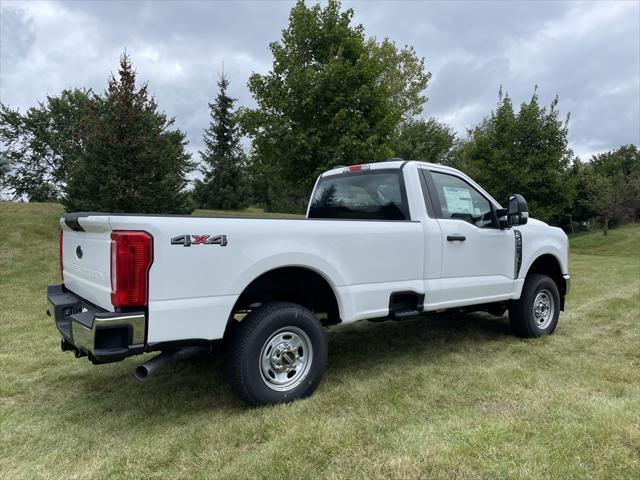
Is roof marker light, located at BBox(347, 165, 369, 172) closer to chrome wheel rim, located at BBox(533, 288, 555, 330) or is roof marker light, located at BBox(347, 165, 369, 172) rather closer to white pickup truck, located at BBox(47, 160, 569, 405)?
white pickup truck, located at BBox(47, 160, 569, 405)

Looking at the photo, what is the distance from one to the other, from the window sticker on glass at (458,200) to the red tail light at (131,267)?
3.08 meters

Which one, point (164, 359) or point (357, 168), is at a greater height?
point (357, 168)

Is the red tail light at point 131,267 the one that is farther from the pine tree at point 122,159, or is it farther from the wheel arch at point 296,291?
the pine tree at point 122,159

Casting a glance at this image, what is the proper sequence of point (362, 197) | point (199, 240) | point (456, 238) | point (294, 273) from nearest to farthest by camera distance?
point (199, 240), point (294, 273), point (456, 238), point (362, 197)

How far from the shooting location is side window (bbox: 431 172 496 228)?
489cm

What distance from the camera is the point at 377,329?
6277 mm

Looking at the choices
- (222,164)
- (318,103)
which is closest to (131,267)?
(318,103)

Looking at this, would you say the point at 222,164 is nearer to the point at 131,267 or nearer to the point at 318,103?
the point at 318,103

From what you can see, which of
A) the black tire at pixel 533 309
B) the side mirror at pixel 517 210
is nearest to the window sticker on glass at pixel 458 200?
the side mirror at pixel 517 210

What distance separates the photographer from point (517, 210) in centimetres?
507

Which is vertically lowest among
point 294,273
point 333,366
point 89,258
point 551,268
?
point 333,366

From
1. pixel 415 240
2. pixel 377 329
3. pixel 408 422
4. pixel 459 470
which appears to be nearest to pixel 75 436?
pixel 408 422

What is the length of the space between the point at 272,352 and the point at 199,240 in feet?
3.50

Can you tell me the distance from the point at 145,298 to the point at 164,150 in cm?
1085
